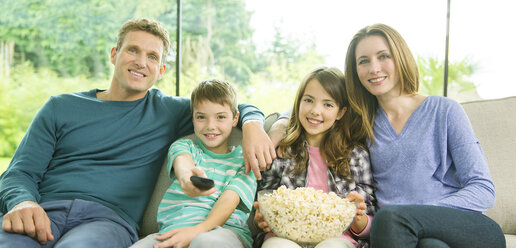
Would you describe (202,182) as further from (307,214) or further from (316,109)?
(316,109)

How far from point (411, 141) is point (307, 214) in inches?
25.7

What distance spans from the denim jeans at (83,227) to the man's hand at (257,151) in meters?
0.54

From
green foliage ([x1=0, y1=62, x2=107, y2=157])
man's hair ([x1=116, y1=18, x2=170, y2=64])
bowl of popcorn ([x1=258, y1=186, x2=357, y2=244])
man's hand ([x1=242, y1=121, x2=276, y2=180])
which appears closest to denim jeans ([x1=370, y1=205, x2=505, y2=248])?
bowl of popcorn ([x1=258, y1=186, x2=357, y2=244])

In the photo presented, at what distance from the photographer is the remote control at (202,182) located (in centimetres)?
133

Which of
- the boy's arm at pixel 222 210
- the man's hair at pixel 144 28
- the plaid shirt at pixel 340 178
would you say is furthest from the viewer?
the man's hair at pixel 144 28

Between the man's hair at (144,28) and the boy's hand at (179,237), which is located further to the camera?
the man's hair at (144,28)

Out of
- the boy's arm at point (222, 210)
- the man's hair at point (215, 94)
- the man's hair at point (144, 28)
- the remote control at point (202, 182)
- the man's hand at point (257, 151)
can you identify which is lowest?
the boy's arm at point (222, 210)

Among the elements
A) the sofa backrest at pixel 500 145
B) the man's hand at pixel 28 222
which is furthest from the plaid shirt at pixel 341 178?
the man's hand at pixel 28 222

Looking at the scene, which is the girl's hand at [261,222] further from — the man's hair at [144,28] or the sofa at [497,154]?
the man's hair at [144,28]

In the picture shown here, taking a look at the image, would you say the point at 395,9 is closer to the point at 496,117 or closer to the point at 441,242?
the point at 496,117

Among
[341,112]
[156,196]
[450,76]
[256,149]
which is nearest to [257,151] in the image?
[256,149]

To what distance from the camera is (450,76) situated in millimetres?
3967

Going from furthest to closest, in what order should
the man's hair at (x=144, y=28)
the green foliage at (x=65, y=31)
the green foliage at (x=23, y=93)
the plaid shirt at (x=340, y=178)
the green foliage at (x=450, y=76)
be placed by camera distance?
the green foliage at (x=65, y=31)
the green foliage at (x=23, y=93)
the green foliage at (x=450, y=76)
the man's hair at (x=144, y=28)
the plaid shirt at (x=340, y=178)

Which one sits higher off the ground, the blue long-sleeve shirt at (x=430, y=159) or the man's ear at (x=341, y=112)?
the man's ear at (x=341, y=112)
